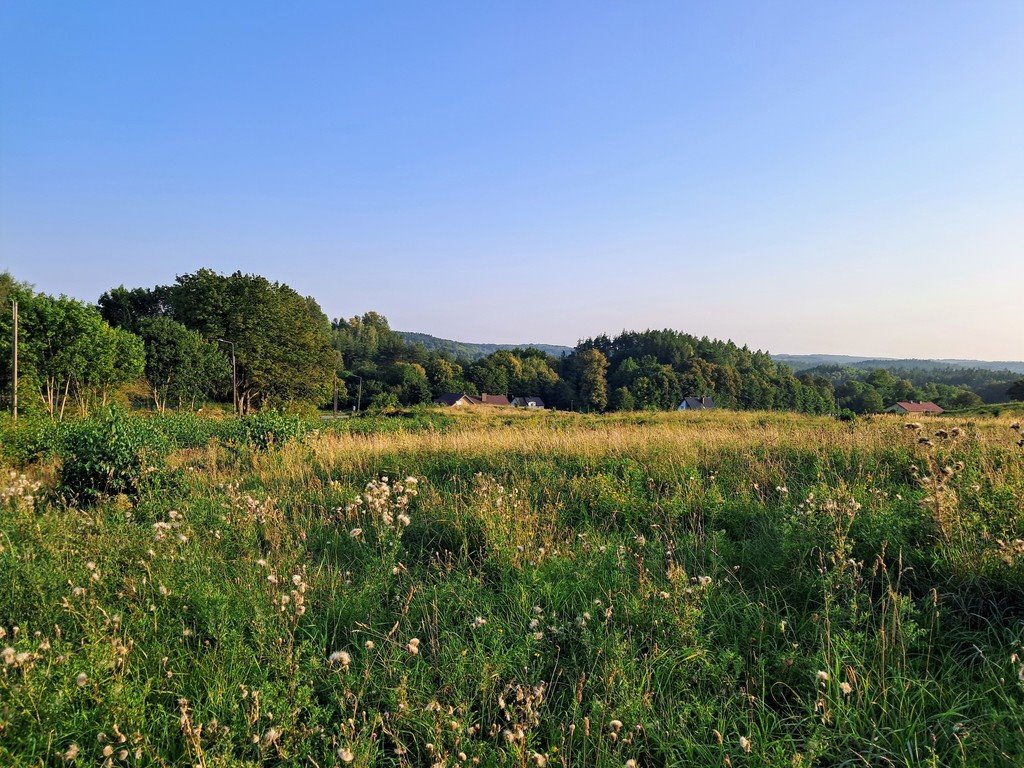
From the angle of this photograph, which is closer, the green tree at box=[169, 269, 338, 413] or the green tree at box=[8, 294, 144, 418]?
the green tree at box=[8, 294, 144, 418]

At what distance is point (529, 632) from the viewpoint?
9.27ft

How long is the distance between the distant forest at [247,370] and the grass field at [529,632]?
17459 millimetres

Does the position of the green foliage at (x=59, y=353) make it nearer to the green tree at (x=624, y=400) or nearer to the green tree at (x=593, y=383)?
the green tree at (x=624, y=400)

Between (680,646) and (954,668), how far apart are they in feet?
4.37

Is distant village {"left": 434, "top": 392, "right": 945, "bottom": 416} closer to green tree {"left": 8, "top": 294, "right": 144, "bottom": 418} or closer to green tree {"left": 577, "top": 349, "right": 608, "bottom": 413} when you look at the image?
green tree {"left": 577, "top": 349, "right": 608, "bottom": 413}

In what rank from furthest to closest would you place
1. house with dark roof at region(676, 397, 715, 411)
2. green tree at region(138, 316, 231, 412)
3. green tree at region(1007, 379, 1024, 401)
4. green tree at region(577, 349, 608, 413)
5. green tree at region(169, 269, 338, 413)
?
green tree at region(577, 349, 608, 413), house with dark roof at region(676, 397, 715, 411), green tree at region(1007, 379, 1024, 401), green tree at region(169, 269, 338, 413), green tree at region(138, 316, 231, 412)

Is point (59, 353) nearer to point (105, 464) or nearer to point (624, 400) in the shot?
point (105, 464)

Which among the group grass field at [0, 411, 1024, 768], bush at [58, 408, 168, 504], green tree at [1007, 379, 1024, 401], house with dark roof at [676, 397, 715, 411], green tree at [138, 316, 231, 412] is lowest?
house with dark roof at [676, 397, 715, 411]

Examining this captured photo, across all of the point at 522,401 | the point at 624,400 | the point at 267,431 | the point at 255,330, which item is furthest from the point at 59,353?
the point at 522,401

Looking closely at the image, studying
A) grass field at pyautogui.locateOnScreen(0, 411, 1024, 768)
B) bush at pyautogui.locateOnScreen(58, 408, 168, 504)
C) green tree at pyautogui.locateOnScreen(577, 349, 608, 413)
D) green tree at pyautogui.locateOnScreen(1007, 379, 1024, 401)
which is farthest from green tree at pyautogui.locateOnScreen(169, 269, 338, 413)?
green tree at pyautogui.locateOnScreen(1007, 379, 1024, 401)

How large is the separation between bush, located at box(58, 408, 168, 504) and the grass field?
1128 millimetres

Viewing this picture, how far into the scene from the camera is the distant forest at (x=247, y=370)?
26859 mm

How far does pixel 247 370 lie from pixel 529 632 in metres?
44.3

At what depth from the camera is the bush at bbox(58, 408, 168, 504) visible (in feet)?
20.7
